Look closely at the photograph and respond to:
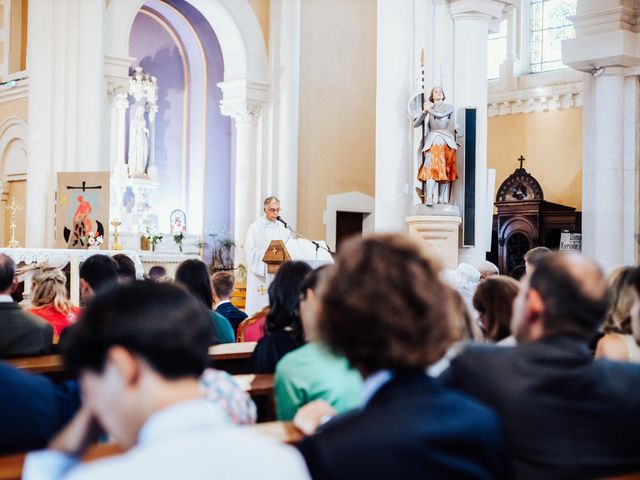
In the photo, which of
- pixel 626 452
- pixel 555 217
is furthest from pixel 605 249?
pixel 626 452

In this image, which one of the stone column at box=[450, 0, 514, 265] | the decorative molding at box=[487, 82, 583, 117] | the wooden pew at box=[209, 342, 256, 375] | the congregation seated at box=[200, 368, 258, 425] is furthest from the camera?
the decorative molding at box=[487, 82, 583, 117]

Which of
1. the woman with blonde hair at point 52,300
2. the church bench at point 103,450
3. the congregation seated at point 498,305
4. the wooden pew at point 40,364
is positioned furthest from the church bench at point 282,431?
the woman with blonde hair at point 52,300

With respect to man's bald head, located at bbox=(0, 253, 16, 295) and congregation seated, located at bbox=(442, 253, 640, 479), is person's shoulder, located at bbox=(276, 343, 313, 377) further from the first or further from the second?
man's bald head, located at bbox=(0, 253, 16, 295)

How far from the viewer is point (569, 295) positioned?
2.07m

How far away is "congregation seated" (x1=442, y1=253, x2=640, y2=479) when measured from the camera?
2.06 metres

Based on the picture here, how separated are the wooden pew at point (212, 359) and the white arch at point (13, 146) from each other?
30.2 feet

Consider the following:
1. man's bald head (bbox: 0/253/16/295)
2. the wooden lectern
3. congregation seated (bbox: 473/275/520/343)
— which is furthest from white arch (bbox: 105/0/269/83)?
congregation seated (bbox: 473/275/520/343)

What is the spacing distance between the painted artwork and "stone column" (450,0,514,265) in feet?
14.1

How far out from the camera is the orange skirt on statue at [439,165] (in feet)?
32.8

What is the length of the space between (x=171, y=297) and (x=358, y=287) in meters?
0.33

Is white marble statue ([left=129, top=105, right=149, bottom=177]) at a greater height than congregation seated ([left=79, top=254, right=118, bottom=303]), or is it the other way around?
white marble statue ([left=129, top=105, right=149, bottom=177])

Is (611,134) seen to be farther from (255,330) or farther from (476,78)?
(255,330)

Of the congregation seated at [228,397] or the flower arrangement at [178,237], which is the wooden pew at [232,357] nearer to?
the congregation seated at [228,397]

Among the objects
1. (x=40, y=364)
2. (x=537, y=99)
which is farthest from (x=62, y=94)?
(x=537, y=99)
